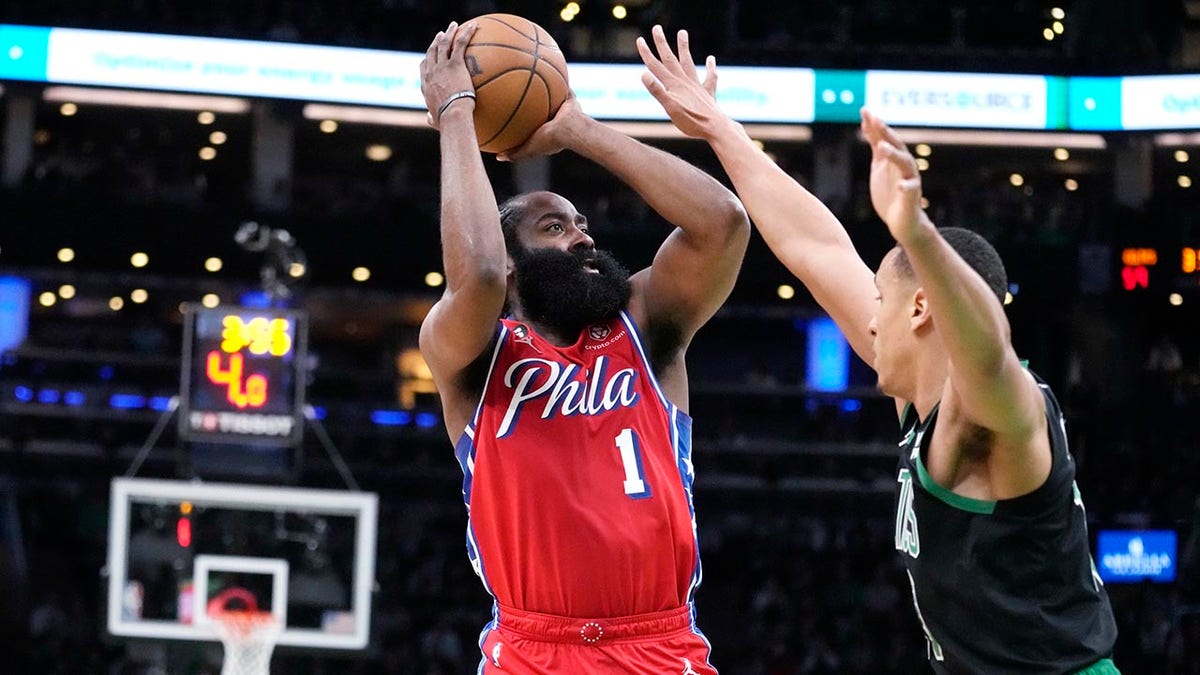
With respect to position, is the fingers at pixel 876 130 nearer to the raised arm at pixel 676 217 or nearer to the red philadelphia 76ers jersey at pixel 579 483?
the raised arm at pixel 676 217

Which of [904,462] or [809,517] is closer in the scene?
[904,462]

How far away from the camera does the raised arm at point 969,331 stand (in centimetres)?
291

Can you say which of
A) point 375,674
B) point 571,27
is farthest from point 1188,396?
point 375,674

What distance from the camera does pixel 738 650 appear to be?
780 inches

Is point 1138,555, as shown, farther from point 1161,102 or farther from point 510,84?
point 510,84

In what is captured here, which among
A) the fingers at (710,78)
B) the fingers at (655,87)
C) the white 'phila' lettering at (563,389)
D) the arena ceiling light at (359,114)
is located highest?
the arena ceiling light at (359,114)

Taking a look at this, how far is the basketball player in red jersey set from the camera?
4.01 m

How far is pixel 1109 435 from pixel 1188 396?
187 cm

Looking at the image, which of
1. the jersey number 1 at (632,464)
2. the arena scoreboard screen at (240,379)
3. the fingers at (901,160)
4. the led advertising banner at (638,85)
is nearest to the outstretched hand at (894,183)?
the fingers at (901,160)

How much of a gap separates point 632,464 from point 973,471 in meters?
1.11

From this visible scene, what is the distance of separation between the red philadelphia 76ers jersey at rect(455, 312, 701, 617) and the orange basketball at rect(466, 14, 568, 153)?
533mm

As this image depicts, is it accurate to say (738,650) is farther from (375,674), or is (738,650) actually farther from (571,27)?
(571,27)

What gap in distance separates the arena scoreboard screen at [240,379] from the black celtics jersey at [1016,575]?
10.5 meters

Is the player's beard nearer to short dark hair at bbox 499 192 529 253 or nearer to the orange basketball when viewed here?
short dark hair at bbox 499 192 529 253
